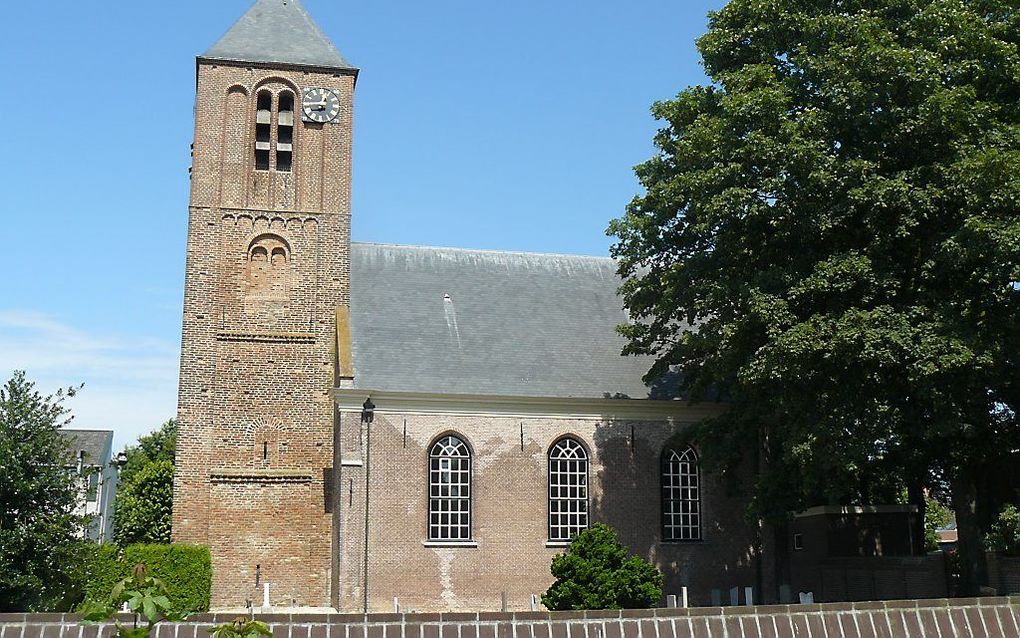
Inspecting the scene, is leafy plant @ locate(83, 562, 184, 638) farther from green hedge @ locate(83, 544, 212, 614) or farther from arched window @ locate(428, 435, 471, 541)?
green hedge @ locate(83, 544, 212, 614)

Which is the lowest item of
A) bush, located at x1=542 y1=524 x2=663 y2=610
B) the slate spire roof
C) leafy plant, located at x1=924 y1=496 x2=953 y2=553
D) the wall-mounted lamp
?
bush, located at x1=542 y1=524 x2=663 y2=610

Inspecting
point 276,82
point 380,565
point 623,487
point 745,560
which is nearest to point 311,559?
point 380,565

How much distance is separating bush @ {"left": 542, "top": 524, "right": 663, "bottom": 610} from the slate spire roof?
53.3 feet

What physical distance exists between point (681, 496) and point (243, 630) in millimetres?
25760

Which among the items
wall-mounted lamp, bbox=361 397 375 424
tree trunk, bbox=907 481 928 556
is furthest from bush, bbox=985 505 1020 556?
wall-mounted lamp, bbox=361 397 375 424

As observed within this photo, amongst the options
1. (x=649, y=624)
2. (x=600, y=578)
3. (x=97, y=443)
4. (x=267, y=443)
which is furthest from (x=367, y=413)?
(x=97, y=443)

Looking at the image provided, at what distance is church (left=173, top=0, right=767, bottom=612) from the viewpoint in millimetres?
27484

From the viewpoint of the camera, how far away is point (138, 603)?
14.8 ft

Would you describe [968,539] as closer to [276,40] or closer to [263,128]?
[263,128]

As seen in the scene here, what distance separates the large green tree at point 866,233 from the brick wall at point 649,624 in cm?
1481

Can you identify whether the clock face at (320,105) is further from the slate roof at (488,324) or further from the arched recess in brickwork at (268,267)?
the slate roof at (488,324)

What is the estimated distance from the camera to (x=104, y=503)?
69.4m

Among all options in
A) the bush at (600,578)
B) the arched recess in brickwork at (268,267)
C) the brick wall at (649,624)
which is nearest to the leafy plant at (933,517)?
the bush at (600,578)

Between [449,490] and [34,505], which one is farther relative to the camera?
[449,490]
